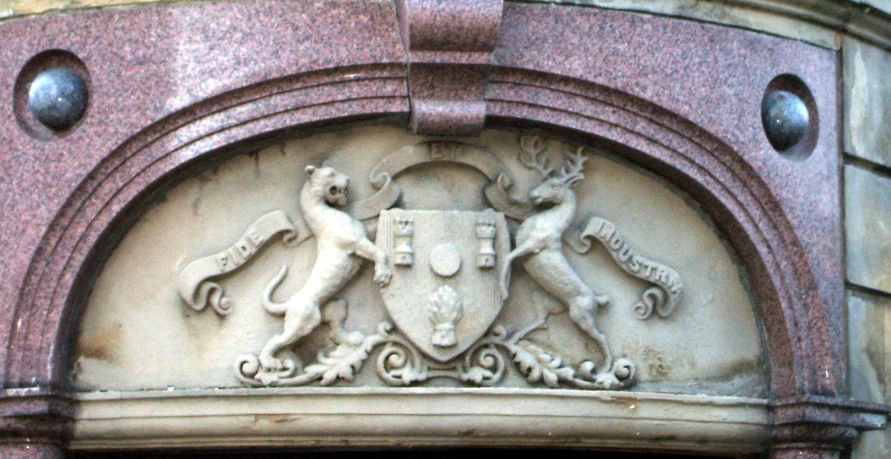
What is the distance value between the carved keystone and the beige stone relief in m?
0.21

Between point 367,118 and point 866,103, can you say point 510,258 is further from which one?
point 866,103

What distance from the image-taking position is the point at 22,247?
759 centimetres

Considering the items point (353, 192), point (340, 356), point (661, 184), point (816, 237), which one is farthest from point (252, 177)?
point (816, 237)

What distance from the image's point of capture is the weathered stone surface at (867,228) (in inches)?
330

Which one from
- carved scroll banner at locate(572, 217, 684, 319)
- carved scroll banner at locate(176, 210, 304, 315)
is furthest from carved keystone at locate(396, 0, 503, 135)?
carved scroll banner at locate(176, 210, 304, 315)

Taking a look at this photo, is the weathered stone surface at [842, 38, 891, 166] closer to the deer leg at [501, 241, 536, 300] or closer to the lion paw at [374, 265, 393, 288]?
the deer leg at [501, 241, 536, 300]

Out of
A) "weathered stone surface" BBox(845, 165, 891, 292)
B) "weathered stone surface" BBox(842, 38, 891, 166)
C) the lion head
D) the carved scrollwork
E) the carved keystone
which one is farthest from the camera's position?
"weathered stone surface" BBox(842, 38, 891, 166)

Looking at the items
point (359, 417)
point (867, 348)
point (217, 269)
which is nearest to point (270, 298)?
point (217, 269)

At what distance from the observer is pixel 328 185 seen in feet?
25.4

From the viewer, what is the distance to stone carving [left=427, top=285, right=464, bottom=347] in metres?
7.62

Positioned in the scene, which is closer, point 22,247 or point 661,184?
point 22,247

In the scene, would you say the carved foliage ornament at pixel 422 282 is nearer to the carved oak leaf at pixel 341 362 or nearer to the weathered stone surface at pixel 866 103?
the carved oak leaf at pixel 341 362

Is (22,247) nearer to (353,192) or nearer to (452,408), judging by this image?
(353,192)

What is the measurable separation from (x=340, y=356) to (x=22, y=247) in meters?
1.61
